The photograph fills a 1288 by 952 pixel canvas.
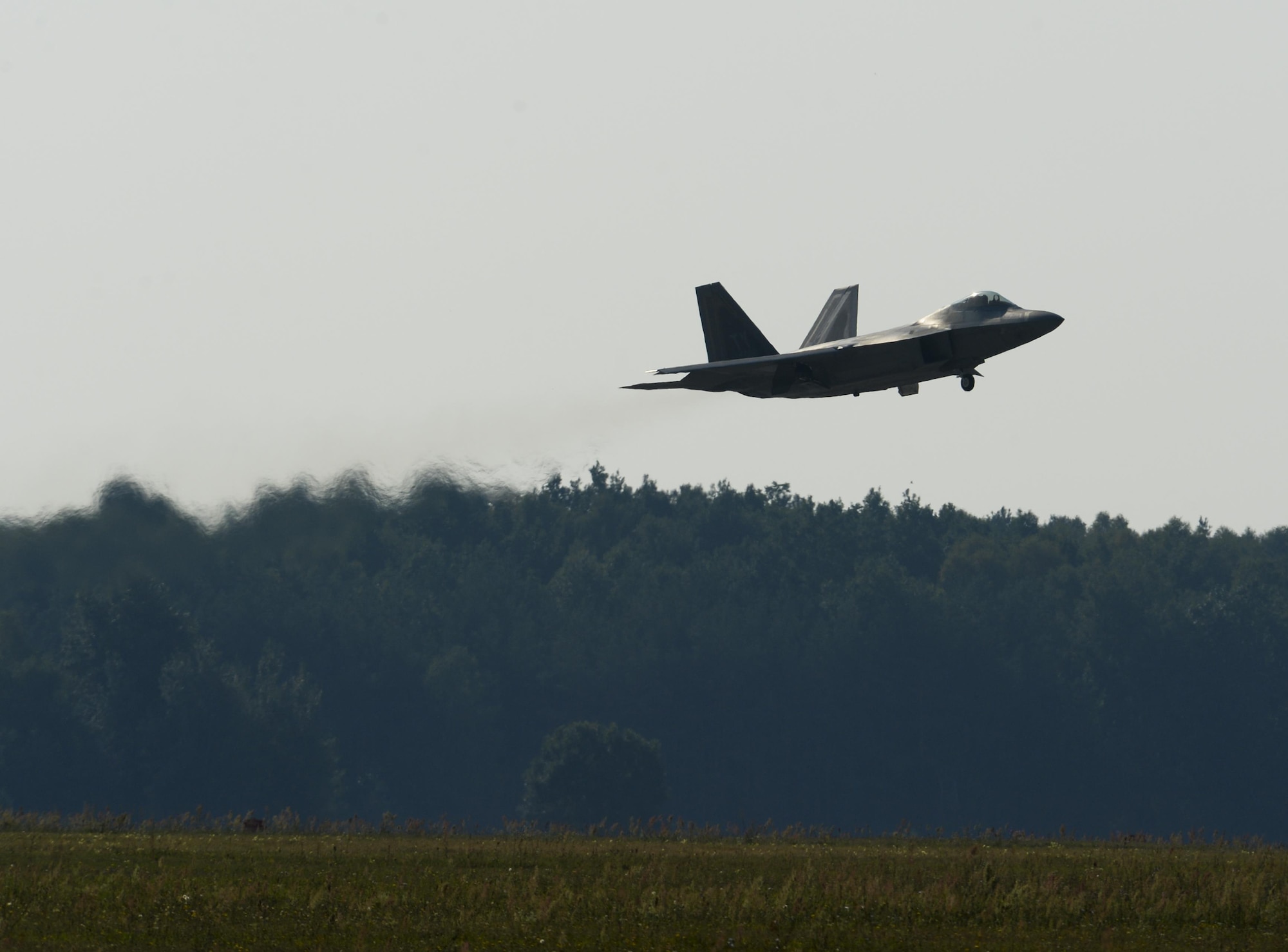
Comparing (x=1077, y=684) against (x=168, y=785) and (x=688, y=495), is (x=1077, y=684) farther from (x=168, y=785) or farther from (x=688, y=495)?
(x=168, y=785)

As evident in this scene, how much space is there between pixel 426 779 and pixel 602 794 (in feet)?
57.4

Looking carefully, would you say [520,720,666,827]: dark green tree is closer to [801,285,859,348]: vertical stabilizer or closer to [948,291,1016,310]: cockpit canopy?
[801,285,859,348]: vertical stabilizer

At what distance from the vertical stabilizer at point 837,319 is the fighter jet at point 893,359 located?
665 cm

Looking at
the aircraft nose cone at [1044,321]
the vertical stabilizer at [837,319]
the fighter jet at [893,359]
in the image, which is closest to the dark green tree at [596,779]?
the vertical stabilizer at [837,319]

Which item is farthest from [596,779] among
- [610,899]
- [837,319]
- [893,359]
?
[610,899]

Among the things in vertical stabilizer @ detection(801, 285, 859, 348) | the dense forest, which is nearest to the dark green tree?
the dense forest

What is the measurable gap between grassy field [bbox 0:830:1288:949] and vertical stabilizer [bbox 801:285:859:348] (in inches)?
827

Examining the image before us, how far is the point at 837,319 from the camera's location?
5647 cm

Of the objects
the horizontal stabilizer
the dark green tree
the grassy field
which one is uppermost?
the horizontal stabilizer

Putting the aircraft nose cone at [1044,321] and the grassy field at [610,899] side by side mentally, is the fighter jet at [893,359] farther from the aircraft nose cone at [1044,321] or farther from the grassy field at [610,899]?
the grassy field at [610,899]

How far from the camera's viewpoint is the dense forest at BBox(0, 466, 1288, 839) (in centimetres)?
10900

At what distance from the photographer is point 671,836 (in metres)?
43.7

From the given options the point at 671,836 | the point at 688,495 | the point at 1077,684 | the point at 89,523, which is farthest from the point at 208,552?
the point at 688,495

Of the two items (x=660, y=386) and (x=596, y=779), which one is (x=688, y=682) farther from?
(x=660, y=386)
